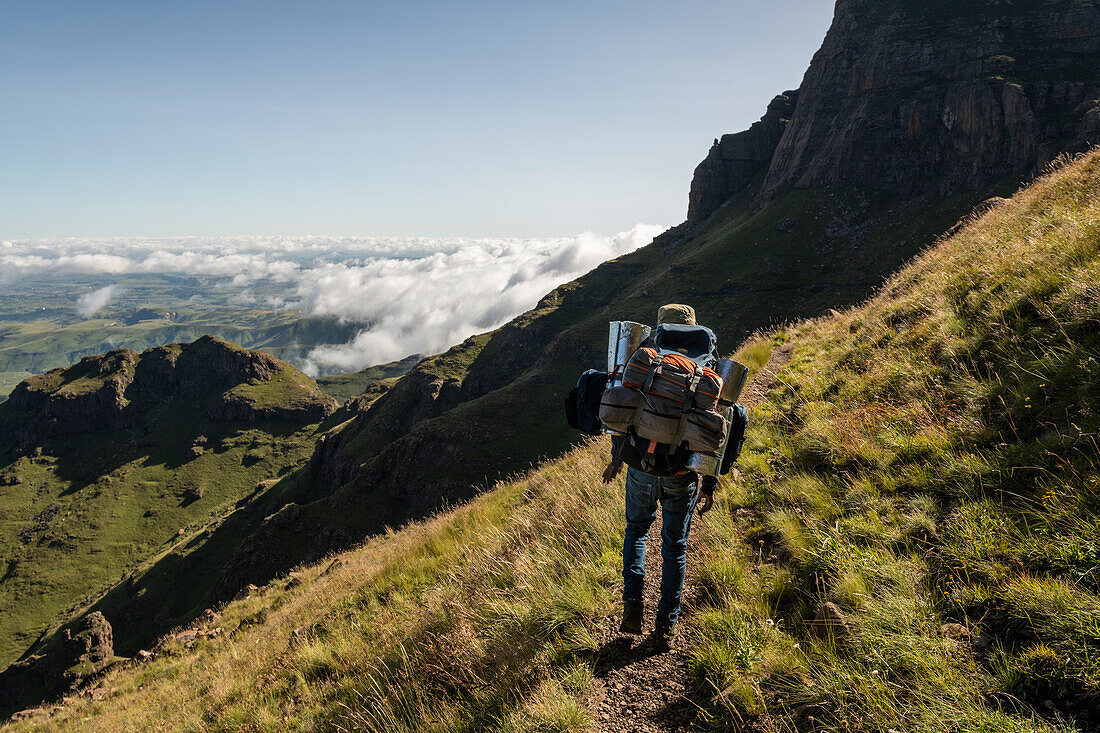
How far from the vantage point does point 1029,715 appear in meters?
2.66

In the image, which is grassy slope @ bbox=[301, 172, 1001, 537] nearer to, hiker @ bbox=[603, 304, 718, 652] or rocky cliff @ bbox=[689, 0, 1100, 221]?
rocky cliff @ bbox=[689, 0, 1100, 221]

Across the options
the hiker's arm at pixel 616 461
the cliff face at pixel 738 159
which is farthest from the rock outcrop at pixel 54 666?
the cliff face at pixel 738 159

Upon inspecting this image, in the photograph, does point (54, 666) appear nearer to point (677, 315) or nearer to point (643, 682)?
point (643, 682)

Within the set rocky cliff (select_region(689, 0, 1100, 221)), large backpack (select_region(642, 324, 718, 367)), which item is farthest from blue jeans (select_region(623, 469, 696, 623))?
rocky cliff (select_region(689, 0, 1100, 221))

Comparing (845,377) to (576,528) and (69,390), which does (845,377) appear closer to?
(576,528)

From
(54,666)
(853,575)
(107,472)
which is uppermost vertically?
(853,575)

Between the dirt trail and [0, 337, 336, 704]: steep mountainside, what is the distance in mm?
148200

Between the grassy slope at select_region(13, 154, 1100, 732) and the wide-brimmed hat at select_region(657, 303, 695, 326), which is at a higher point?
the wide-brimmed hat at select_region(657, 303, 695, 326)

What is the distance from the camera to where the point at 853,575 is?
3979 millimetres

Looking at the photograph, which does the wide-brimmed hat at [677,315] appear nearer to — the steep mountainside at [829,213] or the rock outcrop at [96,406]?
the steep mountainside at [829,213]

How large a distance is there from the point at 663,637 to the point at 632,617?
1.12ft

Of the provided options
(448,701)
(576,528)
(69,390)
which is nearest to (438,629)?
(448,701)

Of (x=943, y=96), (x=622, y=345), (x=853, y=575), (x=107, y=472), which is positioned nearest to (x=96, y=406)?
(x=107, y=472)

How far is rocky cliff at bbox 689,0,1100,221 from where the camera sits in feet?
269
